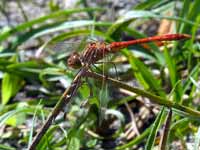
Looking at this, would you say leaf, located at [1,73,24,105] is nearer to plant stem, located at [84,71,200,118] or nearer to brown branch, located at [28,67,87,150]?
brown branch, located at [28,67,87,150]

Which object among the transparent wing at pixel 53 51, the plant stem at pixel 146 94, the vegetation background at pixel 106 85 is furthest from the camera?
the transparent wing at pixel 53 51

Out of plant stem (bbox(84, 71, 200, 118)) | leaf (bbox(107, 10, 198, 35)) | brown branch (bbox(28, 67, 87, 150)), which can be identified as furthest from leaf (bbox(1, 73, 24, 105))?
plant stem (bbox(84, 71, 200, 118))

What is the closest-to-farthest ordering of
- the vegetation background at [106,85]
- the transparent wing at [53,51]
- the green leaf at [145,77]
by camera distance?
the vegetation background at [106,85]
the green leaf at [145,77]
the transparent wing at [53,51]

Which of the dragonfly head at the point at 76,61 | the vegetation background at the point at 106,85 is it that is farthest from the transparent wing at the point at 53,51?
the dragonfly head at the point at 76,61

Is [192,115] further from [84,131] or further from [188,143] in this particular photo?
[84,131]

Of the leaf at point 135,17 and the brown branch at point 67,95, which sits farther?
the leaf at point 135,17

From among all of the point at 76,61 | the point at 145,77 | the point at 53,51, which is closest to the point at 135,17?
the point at 145,77

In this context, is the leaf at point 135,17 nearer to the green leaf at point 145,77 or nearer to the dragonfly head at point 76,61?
the green leaf at point 145,77

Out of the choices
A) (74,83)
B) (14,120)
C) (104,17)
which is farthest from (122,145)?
(104,17)
